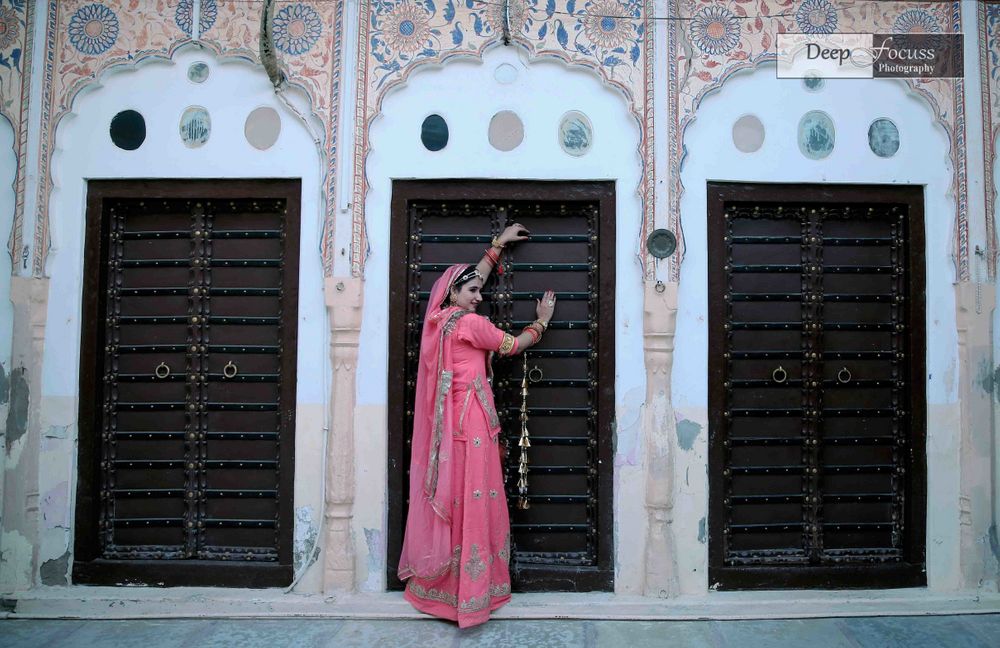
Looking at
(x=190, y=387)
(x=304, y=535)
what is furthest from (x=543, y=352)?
(x=190, y=387)

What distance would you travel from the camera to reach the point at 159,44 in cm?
444

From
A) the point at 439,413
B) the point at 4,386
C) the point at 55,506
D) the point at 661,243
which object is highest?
the point at 661,243

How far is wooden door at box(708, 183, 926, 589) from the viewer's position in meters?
4.38

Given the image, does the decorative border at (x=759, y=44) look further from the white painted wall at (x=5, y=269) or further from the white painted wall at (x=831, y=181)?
the white painted wall at (x=5, y=269)

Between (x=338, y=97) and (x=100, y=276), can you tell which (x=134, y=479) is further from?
(x=338, y=97)

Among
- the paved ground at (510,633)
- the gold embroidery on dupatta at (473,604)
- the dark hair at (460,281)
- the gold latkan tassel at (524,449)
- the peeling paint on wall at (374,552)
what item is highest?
the dark hair at (460,281)

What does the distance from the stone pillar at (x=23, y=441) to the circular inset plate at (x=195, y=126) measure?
1124 mm

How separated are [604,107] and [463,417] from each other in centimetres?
193

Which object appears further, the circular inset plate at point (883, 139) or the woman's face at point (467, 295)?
the circular inset plate at point (883, 139)

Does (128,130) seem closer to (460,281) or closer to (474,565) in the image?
(460,281)

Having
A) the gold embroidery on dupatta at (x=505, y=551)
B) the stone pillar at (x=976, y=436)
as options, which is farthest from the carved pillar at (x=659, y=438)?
the stone pillar at (x=976, y=436)

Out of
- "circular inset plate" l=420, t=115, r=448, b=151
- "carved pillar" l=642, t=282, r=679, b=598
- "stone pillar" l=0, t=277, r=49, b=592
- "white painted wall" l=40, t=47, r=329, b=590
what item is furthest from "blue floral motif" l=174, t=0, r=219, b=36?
"carved pillar" l=642, t=282, r=679, b=598

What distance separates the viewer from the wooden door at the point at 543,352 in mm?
4344

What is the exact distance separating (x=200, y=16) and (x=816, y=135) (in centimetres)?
359
